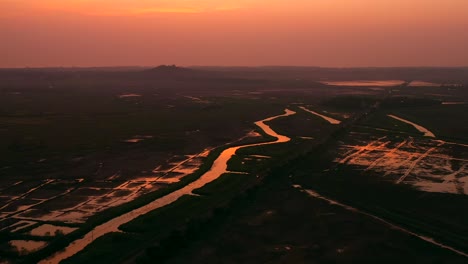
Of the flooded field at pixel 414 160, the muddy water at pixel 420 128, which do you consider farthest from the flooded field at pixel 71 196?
the muddy water at pixel 420 128

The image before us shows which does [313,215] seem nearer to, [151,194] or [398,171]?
[151,194]

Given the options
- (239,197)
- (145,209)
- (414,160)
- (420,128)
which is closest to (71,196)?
(145,209)

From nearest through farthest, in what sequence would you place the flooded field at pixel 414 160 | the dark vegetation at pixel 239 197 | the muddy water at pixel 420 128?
the dark vegetation at pixel 239 197 → the flooded field at pixel 414 160 → the muddy water at pixel 420 128

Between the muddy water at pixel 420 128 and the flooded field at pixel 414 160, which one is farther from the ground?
the flooded field at pixel 414 160

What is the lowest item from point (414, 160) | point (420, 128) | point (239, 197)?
point (420, 128)

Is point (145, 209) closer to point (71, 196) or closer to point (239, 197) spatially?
point (71, 196)

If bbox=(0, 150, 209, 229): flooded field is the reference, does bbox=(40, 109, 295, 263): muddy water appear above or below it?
below

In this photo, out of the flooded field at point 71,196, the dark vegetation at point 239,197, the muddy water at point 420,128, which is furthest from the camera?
the muddy water at point 420,128

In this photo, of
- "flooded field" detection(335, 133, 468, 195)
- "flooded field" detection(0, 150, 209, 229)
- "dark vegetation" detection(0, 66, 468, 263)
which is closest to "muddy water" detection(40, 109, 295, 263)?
"dark vegetation" detection(0, 66, 468, 263)

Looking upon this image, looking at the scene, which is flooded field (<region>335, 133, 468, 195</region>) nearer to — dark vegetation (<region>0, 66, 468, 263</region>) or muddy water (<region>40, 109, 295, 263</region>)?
dark vegetation (<region>0, 66, 468, 263</region>)

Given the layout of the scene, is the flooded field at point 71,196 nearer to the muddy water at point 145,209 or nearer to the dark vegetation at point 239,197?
the dark vegetation at point 239,197

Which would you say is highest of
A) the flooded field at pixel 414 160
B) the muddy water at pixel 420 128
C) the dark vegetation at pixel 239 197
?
the dark vegetation at pixel 239 197
